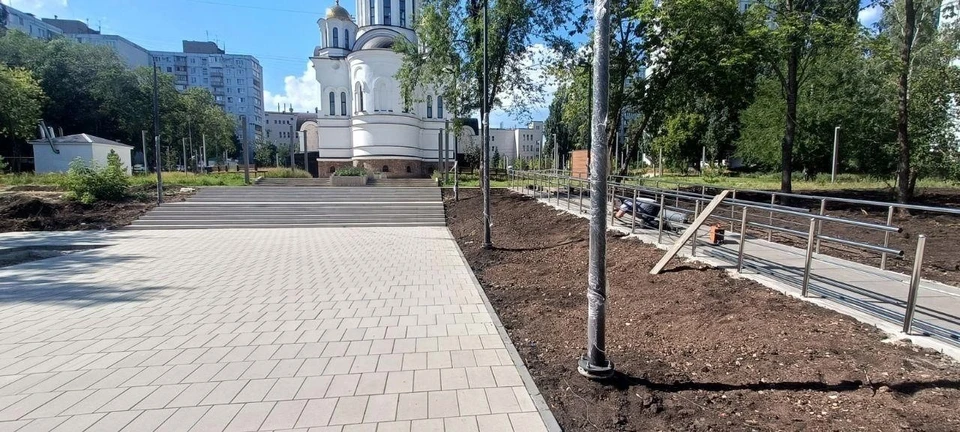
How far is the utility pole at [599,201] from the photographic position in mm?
3248

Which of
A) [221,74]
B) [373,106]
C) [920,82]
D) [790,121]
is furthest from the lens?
[221,74]

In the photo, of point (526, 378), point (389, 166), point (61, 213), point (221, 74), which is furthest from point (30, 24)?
point (526, 378)

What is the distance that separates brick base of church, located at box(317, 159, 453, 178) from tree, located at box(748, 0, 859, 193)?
82.5 feet

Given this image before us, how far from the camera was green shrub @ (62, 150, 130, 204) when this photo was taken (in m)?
17.2

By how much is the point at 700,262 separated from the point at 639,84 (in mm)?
13610

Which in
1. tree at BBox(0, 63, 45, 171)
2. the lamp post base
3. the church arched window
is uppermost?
the church arched window

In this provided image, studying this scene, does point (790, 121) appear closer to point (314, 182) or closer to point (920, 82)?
point (920, 82)

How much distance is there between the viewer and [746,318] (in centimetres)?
402

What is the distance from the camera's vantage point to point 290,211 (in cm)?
1727

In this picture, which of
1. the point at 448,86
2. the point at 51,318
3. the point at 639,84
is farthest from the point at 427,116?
the point at 51,318

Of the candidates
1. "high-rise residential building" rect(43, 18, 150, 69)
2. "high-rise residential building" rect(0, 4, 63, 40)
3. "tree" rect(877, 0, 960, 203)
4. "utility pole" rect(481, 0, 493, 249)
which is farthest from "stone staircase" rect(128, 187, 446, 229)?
"high-rise residential building" rect(43, 18, 150, 69)

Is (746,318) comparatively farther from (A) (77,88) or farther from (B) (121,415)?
(A) (77,88)

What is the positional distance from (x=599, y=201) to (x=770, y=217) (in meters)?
6.74

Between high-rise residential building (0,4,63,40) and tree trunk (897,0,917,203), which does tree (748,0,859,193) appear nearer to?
tree trunk (897,0,917,203)
